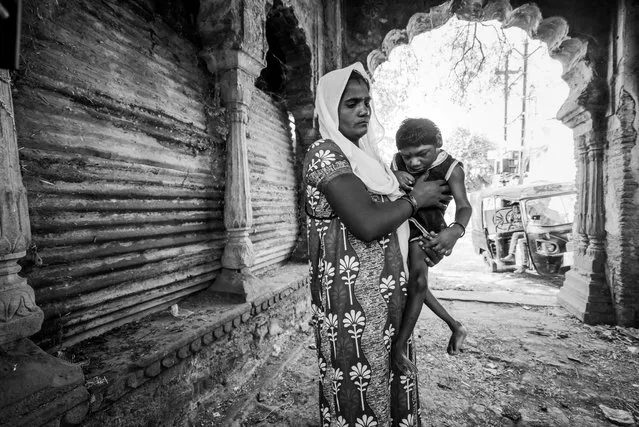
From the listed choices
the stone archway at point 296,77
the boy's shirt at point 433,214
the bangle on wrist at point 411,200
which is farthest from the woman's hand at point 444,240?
the stone archway at point 296,77

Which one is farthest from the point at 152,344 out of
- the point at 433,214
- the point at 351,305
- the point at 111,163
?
the point at 433,214

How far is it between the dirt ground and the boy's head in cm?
193

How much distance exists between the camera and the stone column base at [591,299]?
3.98 metres

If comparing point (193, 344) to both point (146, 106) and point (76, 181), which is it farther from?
point (146, 106)

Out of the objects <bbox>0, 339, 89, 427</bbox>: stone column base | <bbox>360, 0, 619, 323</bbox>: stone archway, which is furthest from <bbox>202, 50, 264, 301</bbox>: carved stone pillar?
<bbox>360, 0, 619, 323</bbox>: stone archway

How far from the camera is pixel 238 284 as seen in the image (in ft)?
8.73

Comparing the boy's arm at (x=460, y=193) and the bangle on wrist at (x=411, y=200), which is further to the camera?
the boy's arm at (x=460, y=193)

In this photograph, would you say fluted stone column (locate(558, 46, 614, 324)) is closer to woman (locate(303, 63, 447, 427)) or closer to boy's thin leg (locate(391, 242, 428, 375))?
boy's thin leg (locate(391, 242, 428, 375))

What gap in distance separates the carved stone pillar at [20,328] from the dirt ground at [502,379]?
1.12 m

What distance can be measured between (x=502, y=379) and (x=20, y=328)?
3.51 metres

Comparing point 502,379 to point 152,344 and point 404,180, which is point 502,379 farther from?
point 152,344

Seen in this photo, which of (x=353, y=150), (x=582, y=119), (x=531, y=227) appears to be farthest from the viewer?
(x=531, y=227)

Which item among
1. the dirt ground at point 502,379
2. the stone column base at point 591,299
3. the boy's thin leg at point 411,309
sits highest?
the boy's thin leg at point 411,309

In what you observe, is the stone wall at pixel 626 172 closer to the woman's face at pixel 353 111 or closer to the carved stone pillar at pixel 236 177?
the woman's face at pixel 353 111
